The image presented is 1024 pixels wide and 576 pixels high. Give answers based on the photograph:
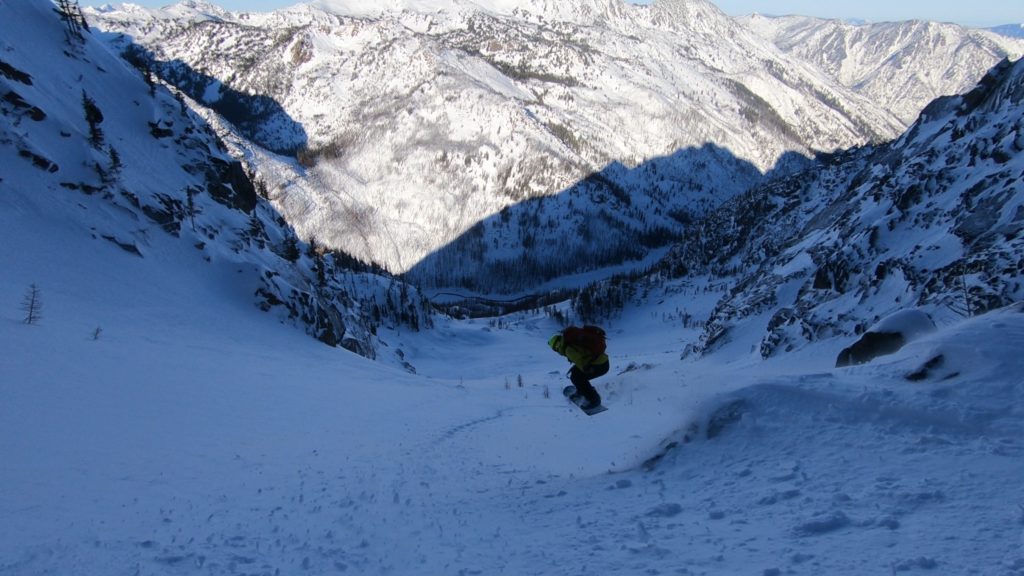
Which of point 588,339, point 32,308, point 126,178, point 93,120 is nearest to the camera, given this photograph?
point 588,339

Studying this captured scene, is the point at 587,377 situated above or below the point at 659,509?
above

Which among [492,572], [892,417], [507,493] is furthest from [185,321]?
[892,417]

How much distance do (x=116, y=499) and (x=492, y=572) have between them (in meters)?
6.11

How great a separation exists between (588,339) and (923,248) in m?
18.4

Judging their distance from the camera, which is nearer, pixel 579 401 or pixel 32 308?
pixel 579 401

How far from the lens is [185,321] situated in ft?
82.8

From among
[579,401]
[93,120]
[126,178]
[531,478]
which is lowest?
[531,478]

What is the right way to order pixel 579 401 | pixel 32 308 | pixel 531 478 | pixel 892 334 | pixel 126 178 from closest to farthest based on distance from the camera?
pixel 531 478
pixel 892 334
pixel 579 401
pixel 32 308
pixel 126 178

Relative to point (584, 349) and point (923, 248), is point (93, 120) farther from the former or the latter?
point (923, 248)

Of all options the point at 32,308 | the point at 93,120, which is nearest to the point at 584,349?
the point at 32,308

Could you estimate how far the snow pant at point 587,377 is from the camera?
1324 cm

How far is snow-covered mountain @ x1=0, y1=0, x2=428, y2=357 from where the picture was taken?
27.4m

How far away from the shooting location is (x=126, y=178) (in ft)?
108

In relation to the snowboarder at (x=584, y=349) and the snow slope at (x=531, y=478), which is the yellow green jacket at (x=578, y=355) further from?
the snow slope at (x=531, y=478)
